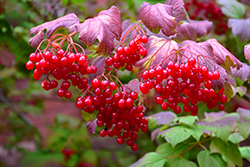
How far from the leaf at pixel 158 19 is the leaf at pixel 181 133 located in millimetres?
459

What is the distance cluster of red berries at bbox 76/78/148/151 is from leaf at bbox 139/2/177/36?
0.72 feet

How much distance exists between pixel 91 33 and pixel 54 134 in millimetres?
1511

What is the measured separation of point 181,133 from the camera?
0.99 m

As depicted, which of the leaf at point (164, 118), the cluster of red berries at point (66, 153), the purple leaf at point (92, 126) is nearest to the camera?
the purple leaf at point (92, 126)

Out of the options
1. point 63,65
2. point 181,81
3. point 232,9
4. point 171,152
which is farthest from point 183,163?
point 232,9

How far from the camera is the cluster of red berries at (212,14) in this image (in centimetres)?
177

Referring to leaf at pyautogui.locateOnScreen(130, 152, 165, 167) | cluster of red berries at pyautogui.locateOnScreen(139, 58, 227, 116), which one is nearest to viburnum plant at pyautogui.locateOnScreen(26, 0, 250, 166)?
cluster of red berries at pyautogui.locateOnScreen(139, 58, 227, 116)

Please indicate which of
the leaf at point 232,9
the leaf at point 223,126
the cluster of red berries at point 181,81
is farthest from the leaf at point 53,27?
the leaf at point 232,9

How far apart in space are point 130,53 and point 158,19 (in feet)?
0.45

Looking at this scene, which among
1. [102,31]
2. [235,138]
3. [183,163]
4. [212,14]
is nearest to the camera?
[102,31]

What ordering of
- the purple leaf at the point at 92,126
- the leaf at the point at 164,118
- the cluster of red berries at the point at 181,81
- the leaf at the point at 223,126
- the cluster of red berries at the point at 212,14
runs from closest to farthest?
the cluster of red berries at the point at 181,81 → the purple leaf at the point at 92,126 → the leaf at the point at 223,126 → the leaf at the point at 164,118 → the cluster of red berries at the point at 212,14

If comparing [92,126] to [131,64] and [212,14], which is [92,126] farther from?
[212,14]

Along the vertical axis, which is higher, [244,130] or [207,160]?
[244,130]

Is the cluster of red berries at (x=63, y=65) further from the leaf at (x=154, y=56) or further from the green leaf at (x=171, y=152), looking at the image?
the green leaf at (x=171, y=152)
